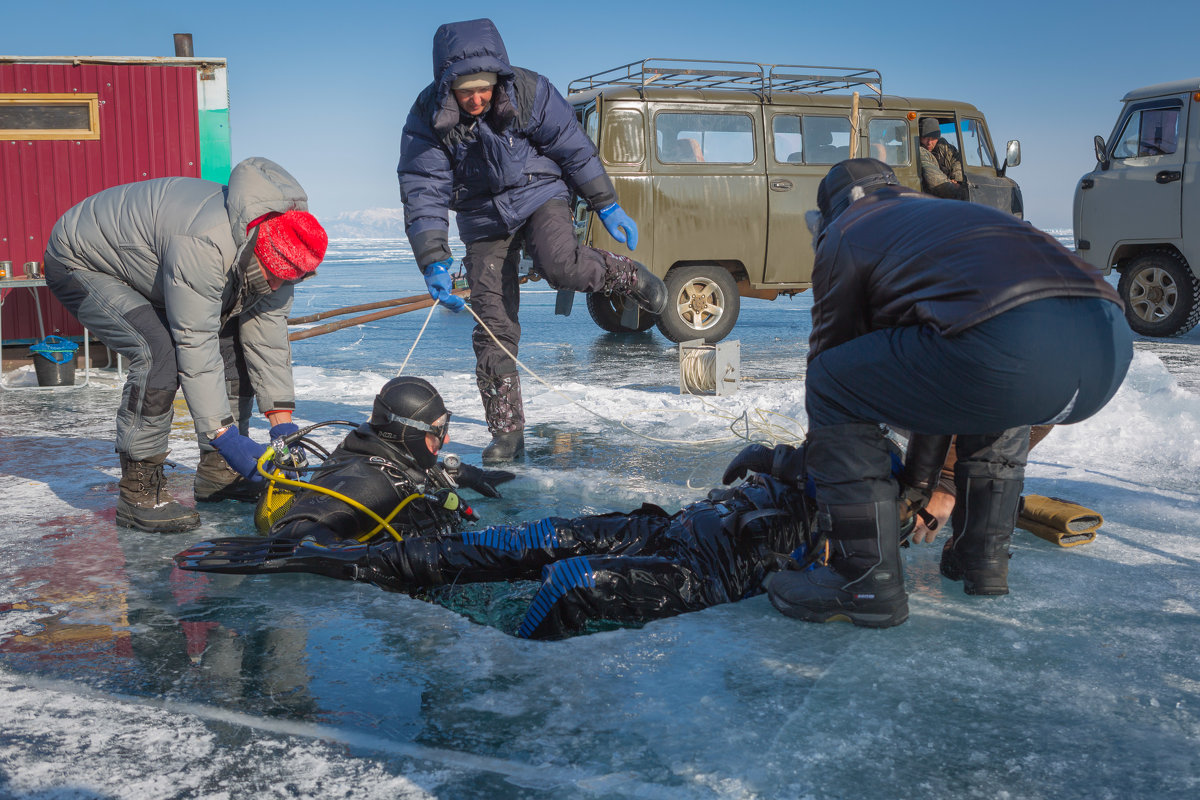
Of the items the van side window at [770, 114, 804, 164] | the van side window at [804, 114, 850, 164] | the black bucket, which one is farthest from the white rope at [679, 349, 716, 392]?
the black bucket

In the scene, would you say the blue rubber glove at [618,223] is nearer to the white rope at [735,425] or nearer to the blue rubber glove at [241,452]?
the white rope at [735,425]

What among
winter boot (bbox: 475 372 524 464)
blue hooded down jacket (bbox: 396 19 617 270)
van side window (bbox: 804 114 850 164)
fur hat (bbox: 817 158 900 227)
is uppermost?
van side window (bbox: 804 114 850 164)

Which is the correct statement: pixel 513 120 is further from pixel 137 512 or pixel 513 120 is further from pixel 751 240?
pixel 751 240

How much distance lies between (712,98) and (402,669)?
28.4 feet

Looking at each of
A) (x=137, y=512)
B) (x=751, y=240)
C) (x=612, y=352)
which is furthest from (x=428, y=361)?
(x=137, y=512)

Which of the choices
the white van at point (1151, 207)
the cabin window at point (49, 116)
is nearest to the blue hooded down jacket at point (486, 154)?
the cabin window at point (49, 116)

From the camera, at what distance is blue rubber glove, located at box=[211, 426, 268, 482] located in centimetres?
355

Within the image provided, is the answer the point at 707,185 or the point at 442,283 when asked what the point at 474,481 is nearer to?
the point at 442,283

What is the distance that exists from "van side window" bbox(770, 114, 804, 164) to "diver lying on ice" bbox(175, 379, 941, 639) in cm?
766

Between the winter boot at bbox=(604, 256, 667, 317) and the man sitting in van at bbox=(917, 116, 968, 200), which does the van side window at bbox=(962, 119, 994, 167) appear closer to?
the man sitting in van at bbox=(917, 116, 968, 200)

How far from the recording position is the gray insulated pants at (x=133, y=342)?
382 cm

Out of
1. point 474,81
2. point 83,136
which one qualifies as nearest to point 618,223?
point 474,81

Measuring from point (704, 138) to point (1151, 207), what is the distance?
4.77 meters

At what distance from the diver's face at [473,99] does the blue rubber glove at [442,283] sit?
751mm
